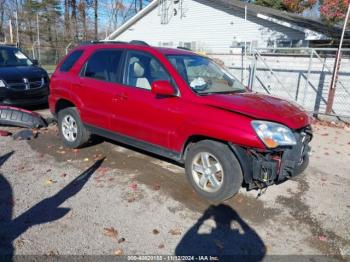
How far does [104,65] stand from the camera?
5.13 m

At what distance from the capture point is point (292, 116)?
12.6 ft

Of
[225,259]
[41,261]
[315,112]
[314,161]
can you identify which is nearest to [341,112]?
[315,112]

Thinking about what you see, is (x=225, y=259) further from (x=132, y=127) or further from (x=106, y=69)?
(x=106, y=69)

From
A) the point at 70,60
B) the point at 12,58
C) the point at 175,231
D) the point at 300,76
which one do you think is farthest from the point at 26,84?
the point at 300,76

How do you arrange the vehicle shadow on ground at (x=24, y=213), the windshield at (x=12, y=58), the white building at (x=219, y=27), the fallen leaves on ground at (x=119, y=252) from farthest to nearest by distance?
1. the white building at (x=219, y=27)
2. the windshield at (x=12, y=58)
3. the vehicle shadow on ground at (x=24, y=213)
4. the fallen leaves on ground at (x=119, y=252)

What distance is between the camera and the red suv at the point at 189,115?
12.0ft

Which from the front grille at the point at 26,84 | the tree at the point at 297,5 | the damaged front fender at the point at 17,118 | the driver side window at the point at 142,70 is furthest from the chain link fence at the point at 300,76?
the tree at the point at 297,5

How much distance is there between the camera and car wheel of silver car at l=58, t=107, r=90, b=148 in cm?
561

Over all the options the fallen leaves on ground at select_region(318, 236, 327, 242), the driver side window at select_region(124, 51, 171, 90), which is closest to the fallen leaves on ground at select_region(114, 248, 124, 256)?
the fallen leaves on ground at select_region(318, 236, 327, 242)

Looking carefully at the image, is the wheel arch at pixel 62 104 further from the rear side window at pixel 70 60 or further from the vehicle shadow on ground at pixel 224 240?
the vehicle shadow on ground at pixel 224 240

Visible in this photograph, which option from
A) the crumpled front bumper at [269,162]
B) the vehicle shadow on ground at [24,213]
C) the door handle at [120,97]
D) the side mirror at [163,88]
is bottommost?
the vehicle shadow on ground at [24,213]

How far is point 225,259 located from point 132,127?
2.43 meters

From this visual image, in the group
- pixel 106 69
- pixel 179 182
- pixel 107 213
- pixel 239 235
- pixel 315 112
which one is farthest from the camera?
pixel 315 112

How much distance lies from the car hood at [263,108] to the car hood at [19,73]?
20.9 feet
